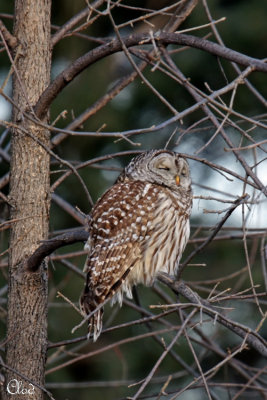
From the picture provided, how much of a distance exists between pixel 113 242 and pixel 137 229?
0.21 meters

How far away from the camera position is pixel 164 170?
193 inches

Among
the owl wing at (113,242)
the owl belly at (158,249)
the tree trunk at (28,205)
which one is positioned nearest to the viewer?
the tree trunk at (28,205)

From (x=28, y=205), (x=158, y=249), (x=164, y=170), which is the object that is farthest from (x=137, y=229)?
(x=28, y=205)

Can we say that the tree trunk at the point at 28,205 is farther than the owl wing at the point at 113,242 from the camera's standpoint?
No

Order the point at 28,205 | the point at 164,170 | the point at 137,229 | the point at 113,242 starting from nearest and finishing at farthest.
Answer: the point at 28,205, the point at 113,242, the point at 137,229, the point at 164,170

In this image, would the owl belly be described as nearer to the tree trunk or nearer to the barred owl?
the barred owl

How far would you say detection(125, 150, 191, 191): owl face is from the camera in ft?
16.0

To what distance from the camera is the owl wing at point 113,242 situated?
4.30m

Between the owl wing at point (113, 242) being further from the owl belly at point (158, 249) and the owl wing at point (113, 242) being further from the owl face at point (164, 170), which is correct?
the owl face at point (164, 170)

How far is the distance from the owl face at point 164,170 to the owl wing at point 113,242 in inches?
14.1

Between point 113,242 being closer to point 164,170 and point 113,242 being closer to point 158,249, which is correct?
point 158,249

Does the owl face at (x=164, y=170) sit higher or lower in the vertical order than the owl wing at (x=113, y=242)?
higher

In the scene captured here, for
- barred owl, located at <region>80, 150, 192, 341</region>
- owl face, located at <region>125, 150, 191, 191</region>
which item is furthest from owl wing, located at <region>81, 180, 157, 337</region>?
owl face, located at <region>125, 150, 191, 191</region>

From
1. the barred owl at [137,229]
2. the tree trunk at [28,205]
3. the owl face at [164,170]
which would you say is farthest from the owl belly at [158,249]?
the tree trunk at [28,205]
